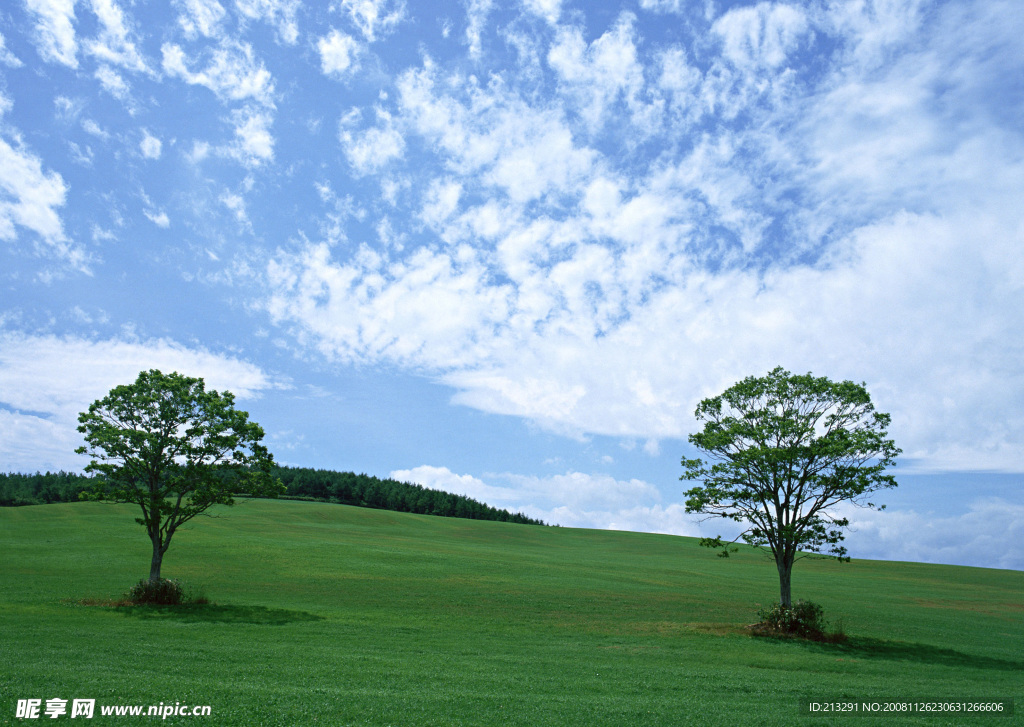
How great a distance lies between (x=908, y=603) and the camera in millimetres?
47094

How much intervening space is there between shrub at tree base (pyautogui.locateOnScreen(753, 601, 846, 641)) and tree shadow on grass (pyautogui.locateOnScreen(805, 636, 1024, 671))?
94 cm

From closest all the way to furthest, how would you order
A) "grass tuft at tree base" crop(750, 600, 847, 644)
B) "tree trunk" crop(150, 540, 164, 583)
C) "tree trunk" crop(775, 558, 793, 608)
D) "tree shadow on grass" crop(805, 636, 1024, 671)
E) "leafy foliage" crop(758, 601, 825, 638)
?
1. "tree shadow on grass" crop(805, 636, 1024, 671)
2. "grass tuft at tree base" crop(750, 600, 847, 644)
3. "leafy foliage" crop(758, 601, 825, 638)
4. "tree trunk" crop(775, 558, 793, 608)
5. "tree trunk" crop(150, 540, 164, 583)

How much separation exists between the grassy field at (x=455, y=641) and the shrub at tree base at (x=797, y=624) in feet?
4.62

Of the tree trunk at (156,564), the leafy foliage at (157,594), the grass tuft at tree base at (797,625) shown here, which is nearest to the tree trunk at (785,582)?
the grass tuft at tree base at (797,625)

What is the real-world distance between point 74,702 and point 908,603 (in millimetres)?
55475

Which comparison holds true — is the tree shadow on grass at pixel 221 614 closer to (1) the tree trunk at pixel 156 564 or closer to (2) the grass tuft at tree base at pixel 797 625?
(1) the tree trunk at pixel 156 564

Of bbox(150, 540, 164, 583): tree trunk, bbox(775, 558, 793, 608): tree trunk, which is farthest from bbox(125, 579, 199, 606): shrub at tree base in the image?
bbox(775, 558, 793, 608): tree trunk

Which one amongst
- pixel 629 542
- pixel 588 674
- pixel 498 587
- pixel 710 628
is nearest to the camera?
pixel 588 674

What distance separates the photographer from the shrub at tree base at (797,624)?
27812mm

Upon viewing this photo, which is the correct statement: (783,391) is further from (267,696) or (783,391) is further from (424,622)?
(267,696)

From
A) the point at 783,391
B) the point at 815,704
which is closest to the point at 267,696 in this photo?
the point at 815,704

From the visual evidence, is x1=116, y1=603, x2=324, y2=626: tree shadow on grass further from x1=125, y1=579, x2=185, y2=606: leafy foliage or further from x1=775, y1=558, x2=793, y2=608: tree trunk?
x1=775, y1=558, x2=793, y2=608: tree trunk

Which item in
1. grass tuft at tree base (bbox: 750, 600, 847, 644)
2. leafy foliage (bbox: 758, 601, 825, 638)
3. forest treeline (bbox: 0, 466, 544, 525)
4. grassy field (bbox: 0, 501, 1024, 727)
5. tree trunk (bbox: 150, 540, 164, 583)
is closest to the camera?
grassy field (bbox: 0, 501, 1024, 727)

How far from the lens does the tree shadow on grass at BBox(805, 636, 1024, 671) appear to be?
80.4 feet
